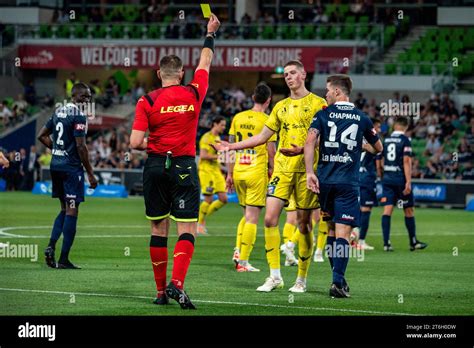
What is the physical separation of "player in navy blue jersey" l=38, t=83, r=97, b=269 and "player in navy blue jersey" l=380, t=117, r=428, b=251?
707cm

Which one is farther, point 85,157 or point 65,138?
point 65,138

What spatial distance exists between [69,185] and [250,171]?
273cm

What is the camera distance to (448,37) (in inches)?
1869

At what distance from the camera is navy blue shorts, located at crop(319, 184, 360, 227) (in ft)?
43.5

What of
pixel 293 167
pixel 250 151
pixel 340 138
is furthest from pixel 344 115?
pixel 250 151

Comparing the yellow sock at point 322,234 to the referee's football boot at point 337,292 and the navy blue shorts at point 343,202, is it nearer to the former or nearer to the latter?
the navy blue shorts at point 343,202

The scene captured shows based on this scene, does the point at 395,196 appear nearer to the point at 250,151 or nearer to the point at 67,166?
the point at 250,151

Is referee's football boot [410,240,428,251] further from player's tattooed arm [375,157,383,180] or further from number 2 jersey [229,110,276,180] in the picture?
number 2 jersey [229,110,276,180]

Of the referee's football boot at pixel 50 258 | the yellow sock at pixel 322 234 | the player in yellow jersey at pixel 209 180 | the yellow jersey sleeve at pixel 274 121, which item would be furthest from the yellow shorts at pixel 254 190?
the player in yellow jersey at pixel 209 180

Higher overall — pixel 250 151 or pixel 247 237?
pixel 250 151

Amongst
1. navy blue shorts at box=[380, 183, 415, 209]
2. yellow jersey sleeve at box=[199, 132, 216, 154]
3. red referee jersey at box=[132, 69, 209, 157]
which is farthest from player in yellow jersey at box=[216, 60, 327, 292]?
yellow jersey sleeve at box=[199, 132, 216, 154]

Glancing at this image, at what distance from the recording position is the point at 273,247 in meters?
14.0
